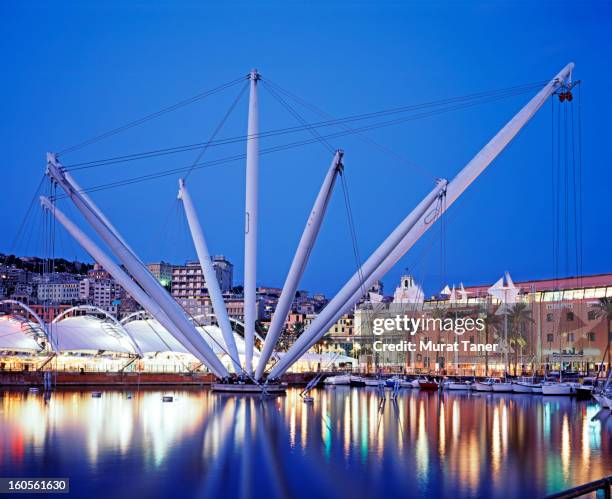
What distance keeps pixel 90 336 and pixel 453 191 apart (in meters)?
48.7

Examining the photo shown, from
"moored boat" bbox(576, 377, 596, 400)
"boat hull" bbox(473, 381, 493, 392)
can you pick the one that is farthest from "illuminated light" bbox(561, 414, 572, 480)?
"boat hull" bbox(473, 381, 493, 392)

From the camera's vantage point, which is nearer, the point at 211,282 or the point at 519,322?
the point at 211,282

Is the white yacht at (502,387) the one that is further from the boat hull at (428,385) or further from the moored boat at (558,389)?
the moored boat at (558,389)

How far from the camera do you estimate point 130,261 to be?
47281 millimetres

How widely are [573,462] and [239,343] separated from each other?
67.5 meters

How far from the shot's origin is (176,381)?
81.5m

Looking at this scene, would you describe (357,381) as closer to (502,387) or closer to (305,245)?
(502,387)

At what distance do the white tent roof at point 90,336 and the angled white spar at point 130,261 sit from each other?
31.1 metres

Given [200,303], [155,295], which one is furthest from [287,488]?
[200,303]

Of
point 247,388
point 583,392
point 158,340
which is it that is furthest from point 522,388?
point 158,340

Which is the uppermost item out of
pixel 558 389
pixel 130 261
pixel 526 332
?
pixel 130 261

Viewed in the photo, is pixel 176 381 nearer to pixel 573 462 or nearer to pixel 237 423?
pixel 237 423

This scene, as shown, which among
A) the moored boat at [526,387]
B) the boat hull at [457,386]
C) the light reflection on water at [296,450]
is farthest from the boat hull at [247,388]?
the boat hull at [457,386]

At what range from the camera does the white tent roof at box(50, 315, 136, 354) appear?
271 feet
